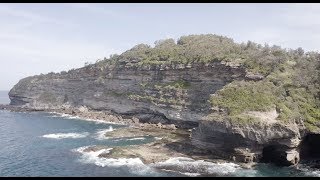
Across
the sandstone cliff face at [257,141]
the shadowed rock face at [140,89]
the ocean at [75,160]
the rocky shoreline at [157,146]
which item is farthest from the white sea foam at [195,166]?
the shadowed rock face at [140,89]

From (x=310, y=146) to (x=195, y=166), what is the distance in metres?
17.3

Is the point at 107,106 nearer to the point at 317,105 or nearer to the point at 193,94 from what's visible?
the point at 193,94

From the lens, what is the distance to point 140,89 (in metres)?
87.2

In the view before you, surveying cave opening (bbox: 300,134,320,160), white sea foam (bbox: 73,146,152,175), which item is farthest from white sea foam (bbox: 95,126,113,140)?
cave opening (bbox: 300,134,320,160)

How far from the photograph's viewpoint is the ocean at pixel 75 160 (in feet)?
137

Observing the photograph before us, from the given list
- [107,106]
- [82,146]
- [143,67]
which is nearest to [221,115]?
[82,146]

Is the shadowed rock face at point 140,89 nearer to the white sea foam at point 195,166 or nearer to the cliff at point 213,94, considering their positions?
the cliff at point 213,94

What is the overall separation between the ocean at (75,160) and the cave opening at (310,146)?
5.01 metres

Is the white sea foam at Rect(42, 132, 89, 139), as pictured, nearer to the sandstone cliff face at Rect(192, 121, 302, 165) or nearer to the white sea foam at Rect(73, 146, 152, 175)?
the white sea foam at Rect(73, 146, 152, 175)

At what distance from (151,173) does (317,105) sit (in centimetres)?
2682

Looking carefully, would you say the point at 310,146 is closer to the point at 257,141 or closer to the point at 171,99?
the point at 257,141

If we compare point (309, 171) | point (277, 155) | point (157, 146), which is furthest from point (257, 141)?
point (157, 146)

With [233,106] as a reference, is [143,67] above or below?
above

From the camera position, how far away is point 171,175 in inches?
1597
